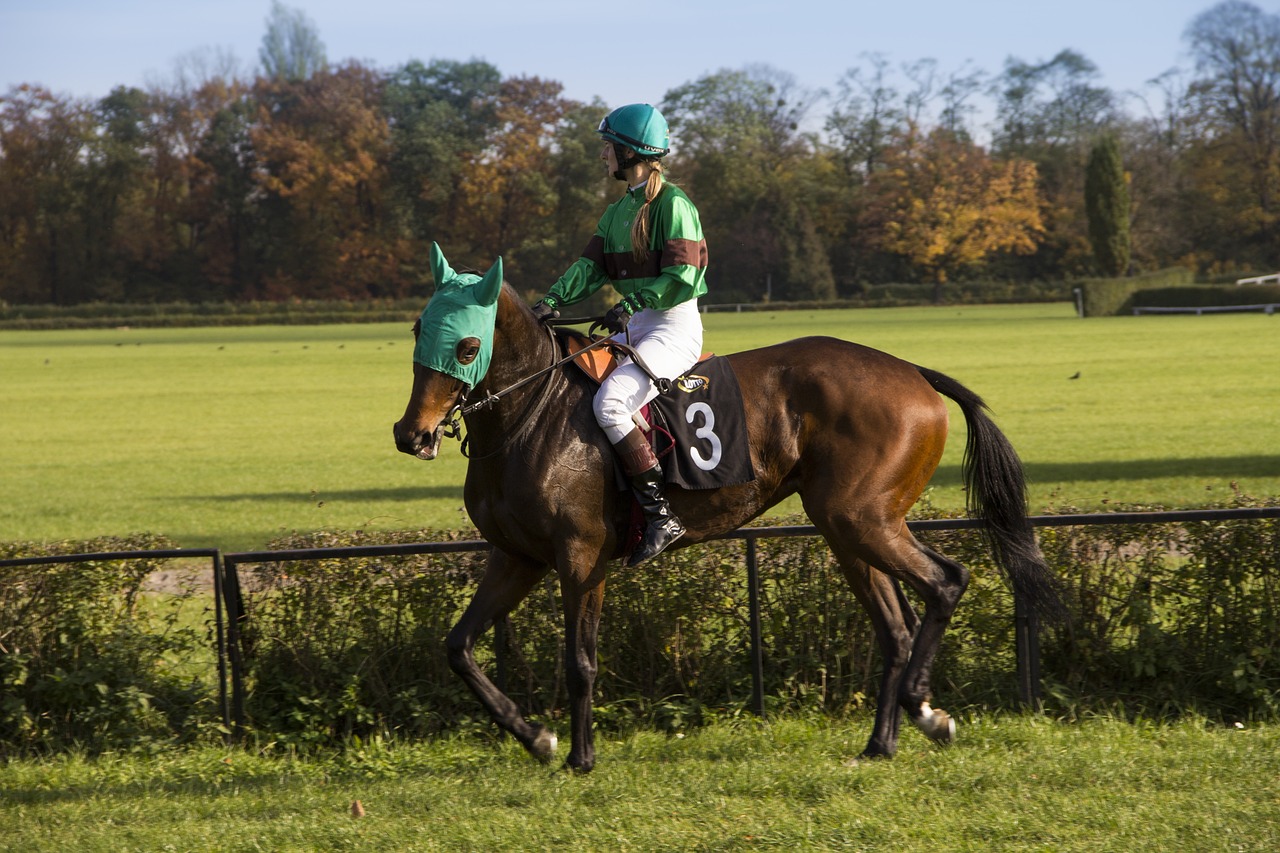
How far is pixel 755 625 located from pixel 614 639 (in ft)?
1.91

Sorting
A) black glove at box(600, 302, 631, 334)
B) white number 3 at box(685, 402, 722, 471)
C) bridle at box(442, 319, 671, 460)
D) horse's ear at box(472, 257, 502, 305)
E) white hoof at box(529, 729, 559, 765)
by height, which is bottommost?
white hoof at box(529, 729, 559, 765)

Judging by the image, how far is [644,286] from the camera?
457 cm

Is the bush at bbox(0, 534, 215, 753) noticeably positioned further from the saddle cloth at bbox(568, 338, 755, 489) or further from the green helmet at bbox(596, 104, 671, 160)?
the green helmet at bbox(596, 104, 671, 160)

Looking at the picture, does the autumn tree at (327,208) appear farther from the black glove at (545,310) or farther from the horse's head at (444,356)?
the horse's head at (444,356)

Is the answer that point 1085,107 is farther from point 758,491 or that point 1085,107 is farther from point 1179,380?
point 758,491

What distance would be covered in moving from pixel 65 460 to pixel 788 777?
48.3 ft

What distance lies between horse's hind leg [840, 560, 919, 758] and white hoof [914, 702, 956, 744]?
92 mm

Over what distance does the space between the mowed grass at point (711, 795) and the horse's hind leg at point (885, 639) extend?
0.10 m

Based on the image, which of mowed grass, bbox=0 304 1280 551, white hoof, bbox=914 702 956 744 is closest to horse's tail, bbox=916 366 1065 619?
white hoof, bbox=914 702 956 744

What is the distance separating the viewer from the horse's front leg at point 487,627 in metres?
4.60

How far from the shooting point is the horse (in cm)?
441

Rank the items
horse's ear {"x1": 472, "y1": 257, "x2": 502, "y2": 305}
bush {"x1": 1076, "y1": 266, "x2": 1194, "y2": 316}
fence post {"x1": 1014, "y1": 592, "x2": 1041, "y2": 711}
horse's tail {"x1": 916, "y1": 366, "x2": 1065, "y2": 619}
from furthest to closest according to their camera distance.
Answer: bush {"x1": 1076, "y1": 266, "x2": 1194, "y2": 316}
fence post {"x1": 1014, "y1": 592, "x2": 1041, "y2": 711}
horse's tail {"x1": 916, "y1": 366, "x2": 1065, "y2": 619}
horse's ear {"x1": 472, "y1": 257, "x2": 502, "y2": 305}

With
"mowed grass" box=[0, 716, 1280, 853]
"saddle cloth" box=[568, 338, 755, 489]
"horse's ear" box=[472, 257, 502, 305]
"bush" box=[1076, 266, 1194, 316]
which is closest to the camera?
"mowed grass" box=[0, 716, 1280, 853]

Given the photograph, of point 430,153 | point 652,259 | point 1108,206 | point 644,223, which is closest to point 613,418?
point 652,259
